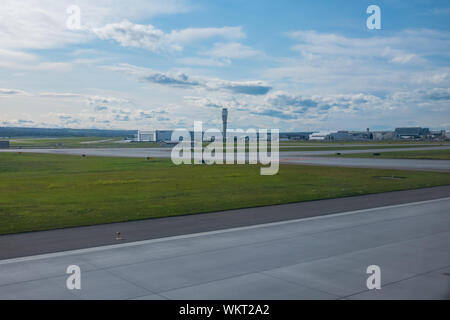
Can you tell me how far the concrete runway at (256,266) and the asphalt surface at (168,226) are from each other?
0.88m

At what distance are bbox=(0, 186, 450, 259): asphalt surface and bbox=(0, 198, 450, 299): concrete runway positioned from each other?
876mm

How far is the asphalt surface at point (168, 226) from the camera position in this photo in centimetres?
1362

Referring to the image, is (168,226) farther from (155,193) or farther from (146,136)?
(146,136)

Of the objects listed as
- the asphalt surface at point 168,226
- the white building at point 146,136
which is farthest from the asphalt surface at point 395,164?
the white building at point 146,136

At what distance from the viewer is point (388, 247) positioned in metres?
13.3

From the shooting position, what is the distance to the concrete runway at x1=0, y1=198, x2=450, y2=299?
9.41m

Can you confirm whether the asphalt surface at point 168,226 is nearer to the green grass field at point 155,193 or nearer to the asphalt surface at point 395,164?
the green grass field at point 155,193

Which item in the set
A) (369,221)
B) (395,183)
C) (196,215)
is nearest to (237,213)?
(196,215)

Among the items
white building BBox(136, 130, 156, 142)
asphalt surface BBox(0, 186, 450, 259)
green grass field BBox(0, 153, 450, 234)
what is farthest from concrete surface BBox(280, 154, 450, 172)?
white building BBox(136, 130, 156, 142)

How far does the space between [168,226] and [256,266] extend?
6.08 m

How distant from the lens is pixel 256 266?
1137cm

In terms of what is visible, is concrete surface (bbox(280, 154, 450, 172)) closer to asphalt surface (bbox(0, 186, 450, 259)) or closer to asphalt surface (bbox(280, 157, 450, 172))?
asphalt surface (bbox(280, 157, 450, 172))

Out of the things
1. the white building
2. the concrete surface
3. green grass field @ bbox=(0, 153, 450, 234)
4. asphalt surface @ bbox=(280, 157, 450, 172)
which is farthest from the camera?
the white building

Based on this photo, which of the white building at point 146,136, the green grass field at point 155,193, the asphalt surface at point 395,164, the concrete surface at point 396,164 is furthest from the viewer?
the white building at point 146,136
